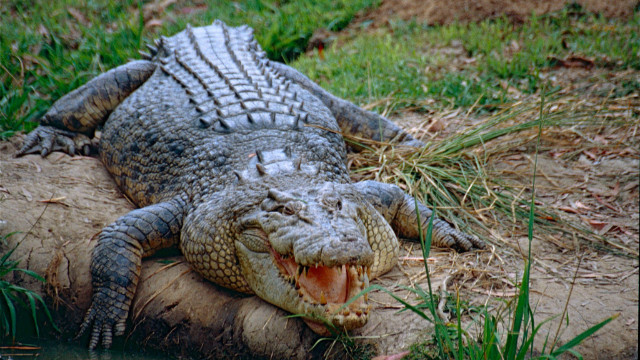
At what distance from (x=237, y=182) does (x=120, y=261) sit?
2.54 feet

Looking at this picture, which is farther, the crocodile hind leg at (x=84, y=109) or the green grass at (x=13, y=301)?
the crocodile hind leg at (x=84, y=109)

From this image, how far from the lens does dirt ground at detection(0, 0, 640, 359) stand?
270 cm

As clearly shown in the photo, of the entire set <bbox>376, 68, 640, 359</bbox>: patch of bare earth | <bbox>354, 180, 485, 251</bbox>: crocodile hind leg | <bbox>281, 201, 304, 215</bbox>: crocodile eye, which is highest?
<bbox>281, 201, 304, 215</bbox>: crocodile eye

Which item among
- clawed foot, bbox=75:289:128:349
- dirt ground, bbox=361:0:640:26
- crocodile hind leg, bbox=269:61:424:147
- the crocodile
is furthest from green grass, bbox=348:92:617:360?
dirt ground, bbox=361:0:640:26

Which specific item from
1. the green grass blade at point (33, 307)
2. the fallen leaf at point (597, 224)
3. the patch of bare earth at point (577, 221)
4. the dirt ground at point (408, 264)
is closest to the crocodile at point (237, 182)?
the dirt ground at point (408, 264)

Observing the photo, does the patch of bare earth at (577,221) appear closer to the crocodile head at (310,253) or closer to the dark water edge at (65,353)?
the crocodile head at (310,253)

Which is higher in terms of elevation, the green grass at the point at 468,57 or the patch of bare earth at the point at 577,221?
the green grass at the point at 468,57

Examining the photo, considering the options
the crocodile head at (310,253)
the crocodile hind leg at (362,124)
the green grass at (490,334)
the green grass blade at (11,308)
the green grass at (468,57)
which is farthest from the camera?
the green grass at (468,57)

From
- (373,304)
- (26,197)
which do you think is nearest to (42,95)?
(26,197)

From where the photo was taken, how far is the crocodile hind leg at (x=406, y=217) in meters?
3.44

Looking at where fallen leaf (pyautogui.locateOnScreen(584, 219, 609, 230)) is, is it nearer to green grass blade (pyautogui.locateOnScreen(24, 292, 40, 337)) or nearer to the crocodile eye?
the crocodile eye

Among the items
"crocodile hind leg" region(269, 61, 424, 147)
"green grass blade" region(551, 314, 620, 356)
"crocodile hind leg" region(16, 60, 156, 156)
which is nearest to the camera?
"green grass blade" region(551, 314, 620, 356)

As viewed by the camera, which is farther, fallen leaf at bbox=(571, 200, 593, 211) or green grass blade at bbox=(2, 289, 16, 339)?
fallen leaf at bbox=(571, 200, 593, 211)

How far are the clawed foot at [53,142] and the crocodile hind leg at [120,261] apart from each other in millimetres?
1591
